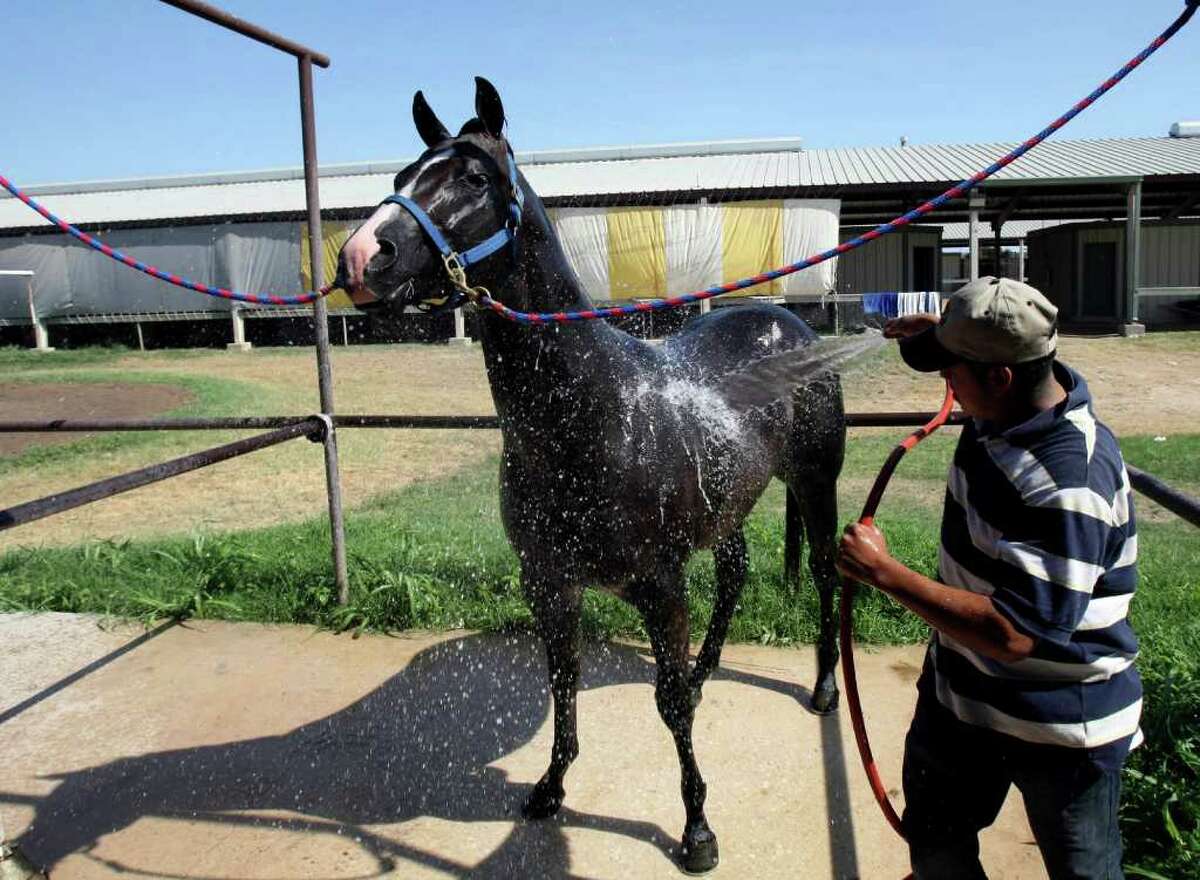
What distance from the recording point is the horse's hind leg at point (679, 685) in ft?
8.57

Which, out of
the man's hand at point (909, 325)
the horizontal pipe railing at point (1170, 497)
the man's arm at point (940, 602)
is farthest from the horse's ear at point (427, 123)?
the horizontal pipe railing at point (1170, 497)

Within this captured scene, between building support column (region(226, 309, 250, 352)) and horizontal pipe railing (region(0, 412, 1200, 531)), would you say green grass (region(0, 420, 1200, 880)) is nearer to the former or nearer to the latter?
horizontal pipe railing (region(0, 412, 1200, 531))

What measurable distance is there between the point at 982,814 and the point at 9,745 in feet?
11.2

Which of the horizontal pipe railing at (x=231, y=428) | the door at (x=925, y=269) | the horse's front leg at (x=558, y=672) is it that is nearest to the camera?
the horizontal pipe railing at (x=231, y=428)

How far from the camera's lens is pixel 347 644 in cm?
420

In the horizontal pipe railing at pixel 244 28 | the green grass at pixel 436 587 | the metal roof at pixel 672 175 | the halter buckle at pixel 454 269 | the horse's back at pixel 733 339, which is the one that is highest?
the metal roof at pixel 672 175

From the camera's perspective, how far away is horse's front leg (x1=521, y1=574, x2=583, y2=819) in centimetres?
275

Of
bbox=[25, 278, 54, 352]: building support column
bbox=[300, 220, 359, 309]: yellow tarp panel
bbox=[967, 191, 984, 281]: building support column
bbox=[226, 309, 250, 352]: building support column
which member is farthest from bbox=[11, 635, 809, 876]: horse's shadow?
bbox=[25, 278, 54, 352]: building support column

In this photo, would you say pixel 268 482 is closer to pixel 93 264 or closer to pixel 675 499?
pixel 675 499

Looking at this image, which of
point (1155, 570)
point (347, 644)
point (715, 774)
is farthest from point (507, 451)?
point (1155, 570)

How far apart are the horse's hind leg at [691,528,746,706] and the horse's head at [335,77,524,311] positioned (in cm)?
183

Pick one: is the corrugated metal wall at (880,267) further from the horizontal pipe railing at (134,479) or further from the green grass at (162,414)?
the horizontal pipe railing at (134,479)

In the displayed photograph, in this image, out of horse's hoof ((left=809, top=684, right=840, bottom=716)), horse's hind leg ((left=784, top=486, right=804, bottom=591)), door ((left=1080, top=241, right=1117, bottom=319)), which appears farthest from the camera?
door ((left=1080, top=241, right=1117, bottom=319))

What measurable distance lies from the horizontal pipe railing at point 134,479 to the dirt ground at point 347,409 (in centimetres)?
335
